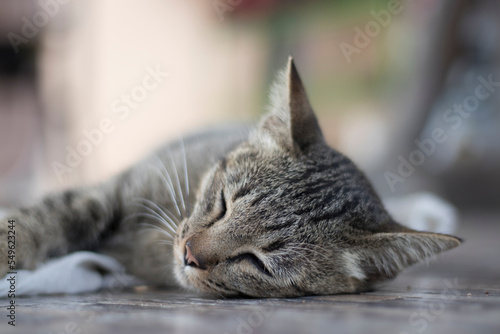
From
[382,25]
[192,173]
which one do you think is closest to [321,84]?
[382,25]

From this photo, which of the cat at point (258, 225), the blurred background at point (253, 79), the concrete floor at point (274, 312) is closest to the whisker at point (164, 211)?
the cat at point (258, 225)

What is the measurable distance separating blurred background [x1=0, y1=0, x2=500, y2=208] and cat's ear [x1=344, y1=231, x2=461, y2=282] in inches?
115

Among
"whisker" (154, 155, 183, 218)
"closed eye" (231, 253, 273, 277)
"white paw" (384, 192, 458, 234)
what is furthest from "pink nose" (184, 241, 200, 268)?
"white paw" (384, 192, 458, 234)

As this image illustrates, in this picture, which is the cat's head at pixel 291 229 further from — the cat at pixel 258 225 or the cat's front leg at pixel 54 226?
the cat's front leg at pixel 54 226

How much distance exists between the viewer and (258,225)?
121 cm

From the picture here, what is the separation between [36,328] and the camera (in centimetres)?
83

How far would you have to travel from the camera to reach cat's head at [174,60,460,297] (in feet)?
3.95

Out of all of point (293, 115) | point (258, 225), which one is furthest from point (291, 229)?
point (293, 115)

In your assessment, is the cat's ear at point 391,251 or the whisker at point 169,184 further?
the whisker at point 169,184

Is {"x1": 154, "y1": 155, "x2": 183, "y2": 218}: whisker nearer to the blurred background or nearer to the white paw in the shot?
the white paw

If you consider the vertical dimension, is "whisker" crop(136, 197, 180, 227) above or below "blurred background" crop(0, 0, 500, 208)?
below

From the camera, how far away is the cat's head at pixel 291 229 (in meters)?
1.20

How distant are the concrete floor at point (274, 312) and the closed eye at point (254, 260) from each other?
0.27 feet

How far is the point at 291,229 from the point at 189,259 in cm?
29
